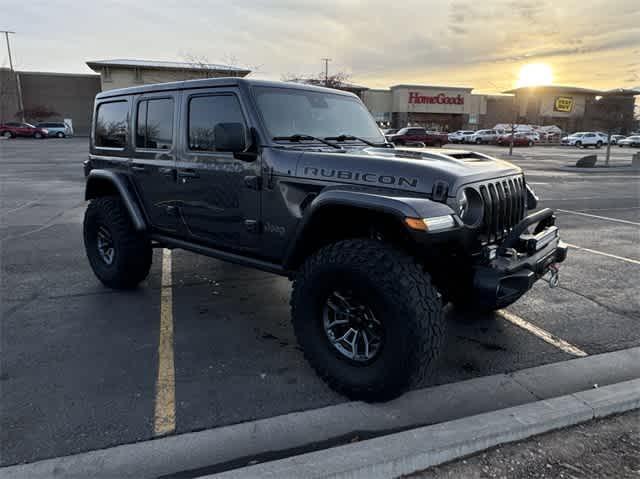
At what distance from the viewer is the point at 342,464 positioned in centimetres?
236

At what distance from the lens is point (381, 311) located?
273cm

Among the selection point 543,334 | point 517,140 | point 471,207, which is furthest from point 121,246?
point 517,140

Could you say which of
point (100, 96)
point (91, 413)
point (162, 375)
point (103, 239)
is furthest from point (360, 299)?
point (100, 96)

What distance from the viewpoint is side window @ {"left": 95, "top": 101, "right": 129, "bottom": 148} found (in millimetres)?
4691

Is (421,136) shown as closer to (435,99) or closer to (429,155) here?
(435,99)

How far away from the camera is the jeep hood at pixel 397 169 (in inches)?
114

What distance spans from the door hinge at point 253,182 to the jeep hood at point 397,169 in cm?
35

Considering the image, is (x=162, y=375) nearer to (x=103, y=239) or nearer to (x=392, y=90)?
(x=103, y=239)

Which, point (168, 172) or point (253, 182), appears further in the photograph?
point (168, 172)

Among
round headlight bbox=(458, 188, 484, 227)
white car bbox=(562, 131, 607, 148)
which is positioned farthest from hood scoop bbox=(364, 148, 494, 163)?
white car bbox=(562, 131, 607, 148)

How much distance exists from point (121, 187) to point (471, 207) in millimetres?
3319

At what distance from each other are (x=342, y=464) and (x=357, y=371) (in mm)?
668

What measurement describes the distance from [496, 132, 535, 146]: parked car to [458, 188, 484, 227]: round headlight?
4212 centimetres

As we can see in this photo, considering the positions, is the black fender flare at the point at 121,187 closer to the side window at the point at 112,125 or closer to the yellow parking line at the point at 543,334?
the side window at the point at 112,125
